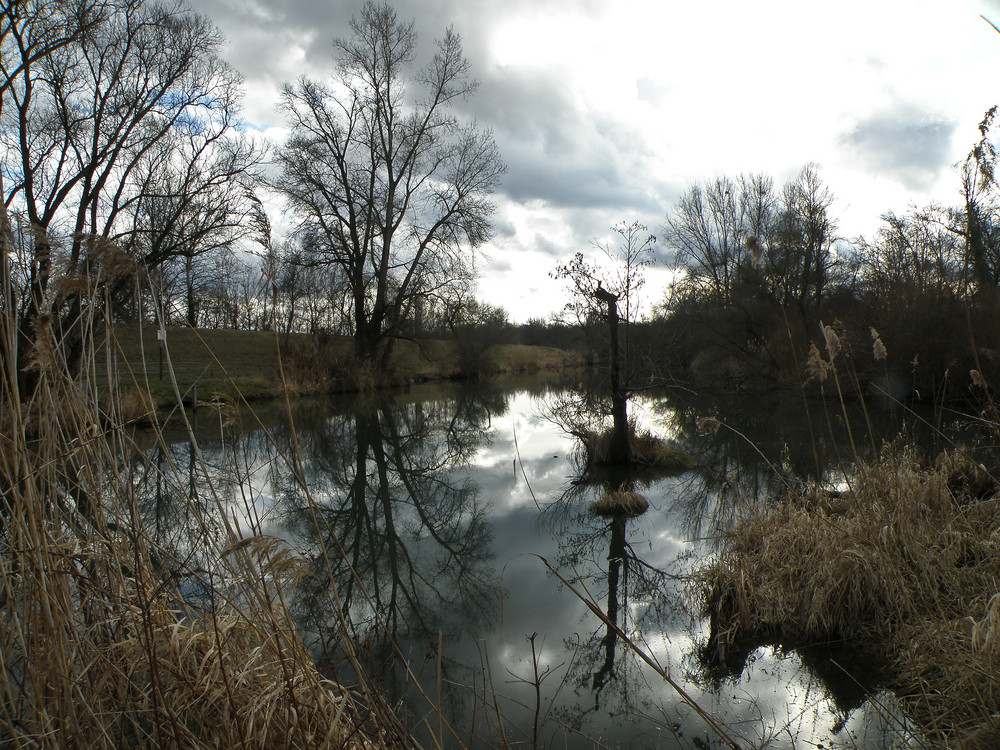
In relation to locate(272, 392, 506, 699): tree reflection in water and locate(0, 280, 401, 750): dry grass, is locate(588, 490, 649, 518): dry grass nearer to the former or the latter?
locate(272, 392, 506, 699): tree reflection in water

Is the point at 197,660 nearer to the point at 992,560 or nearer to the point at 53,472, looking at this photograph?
the point at 53,472

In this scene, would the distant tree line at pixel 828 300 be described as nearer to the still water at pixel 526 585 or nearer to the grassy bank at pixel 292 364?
the still water at pixel 526 585

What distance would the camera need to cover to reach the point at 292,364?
1933cm

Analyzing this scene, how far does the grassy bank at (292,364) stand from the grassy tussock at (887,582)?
363 inches

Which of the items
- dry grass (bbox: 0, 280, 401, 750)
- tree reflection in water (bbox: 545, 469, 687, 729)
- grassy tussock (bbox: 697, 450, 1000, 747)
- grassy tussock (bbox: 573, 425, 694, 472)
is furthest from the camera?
grassy tussock (bbox: 573, 425, 694, 472)

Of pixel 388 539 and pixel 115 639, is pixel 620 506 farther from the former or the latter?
pixel 115 639

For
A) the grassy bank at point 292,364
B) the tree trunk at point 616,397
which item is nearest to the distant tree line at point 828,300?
the tree trunk at point 616,397

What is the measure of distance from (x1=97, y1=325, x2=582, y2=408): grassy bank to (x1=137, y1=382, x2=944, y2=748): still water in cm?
482

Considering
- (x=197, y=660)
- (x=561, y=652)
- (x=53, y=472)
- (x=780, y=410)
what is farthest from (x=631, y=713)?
(x=780, y=410)

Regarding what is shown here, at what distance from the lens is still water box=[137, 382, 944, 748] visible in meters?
2.80

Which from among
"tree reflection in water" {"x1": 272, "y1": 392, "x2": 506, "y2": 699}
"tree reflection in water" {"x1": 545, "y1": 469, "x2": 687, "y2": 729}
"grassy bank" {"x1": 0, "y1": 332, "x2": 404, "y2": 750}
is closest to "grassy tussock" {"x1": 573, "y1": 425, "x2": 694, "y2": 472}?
"tree reflection in water" {"x1": 545, "y1": 469, "x2": 687, "y2": 729}

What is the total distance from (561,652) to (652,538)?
2.45 metres

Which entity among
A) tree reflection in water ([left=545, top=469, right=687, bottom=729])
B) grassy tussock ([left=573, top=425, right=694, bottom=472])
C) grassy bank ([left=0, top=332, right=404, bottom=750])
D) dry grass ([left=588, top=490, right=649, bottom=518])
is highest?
grassy bank ([left=0, top=332, right=404, bottom=750])

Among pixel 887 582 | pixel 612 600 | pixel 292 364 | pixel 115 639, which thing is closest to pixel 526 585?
pixel 612 600
